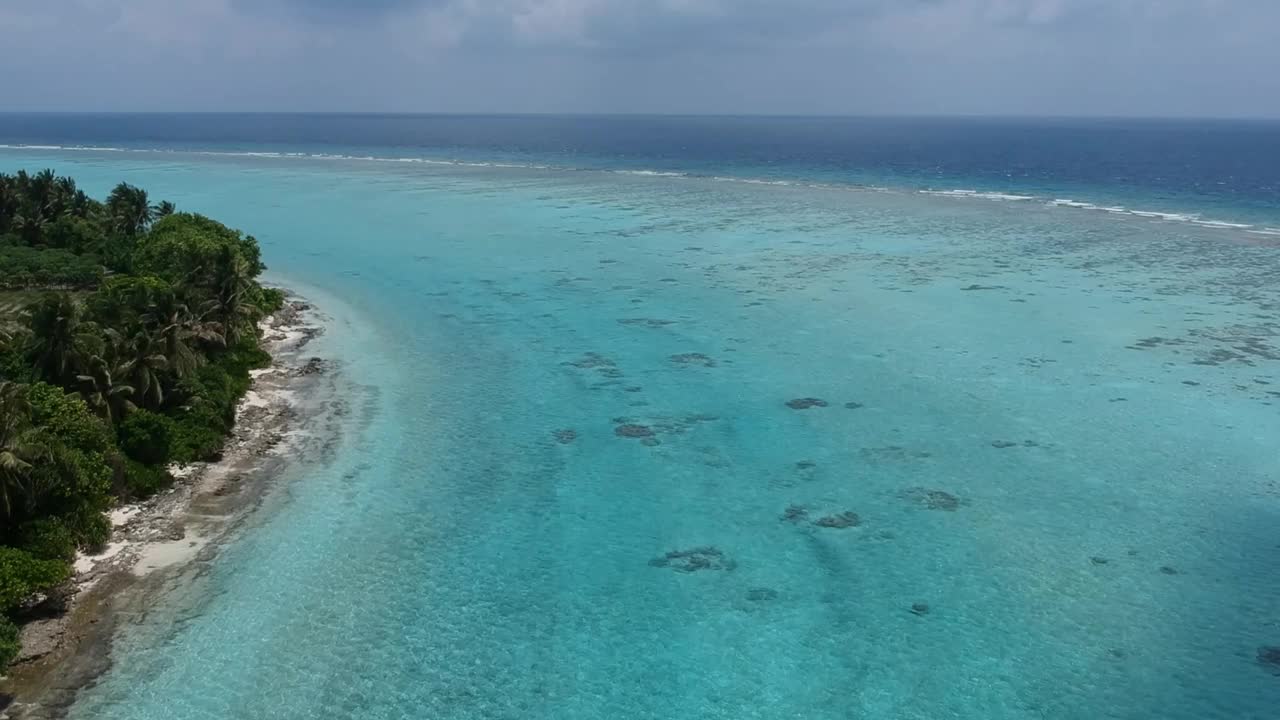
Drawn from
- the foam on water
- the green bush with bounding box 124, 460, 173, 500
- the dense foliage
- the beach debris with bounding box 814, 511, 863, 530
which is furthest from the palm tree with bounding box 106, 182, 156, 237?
the foam on water

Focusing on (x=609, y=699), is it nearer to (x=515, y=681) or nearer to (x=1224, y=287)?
(x=515, y=681)

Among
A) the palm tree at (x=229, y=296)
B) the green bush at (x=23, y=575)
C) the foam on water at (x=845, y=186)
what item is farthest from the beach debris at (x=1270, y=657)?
the foam on water at (x=845, y=186)

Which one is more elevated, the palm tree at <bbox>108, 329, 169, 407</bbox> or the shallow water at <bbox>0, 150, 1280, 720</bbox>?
the palm tree at <bbox>108, 329, 169, 407</bbox>

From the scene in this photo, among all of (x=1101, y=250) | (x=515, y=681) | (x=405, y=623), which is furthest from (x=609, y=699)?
(x=1101, y=250)

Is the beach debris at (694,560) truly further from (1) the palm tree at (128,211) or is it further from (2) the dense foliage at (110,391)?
(1) the palm tree at (128,211)

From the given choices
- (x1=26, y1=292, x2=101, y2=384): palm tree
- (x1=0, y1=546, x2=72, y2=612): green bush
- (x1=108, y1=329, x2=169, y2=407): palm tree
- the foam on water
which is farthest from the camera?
the foam on water

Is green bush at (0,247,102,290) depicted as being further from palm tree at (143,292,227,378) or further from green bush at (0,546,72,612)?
green bush at (0,546,72,612)
